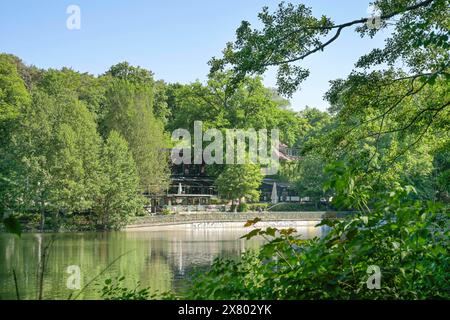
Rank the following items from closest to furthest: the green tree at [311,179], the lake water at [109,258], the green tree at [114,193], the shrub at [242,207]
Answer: the lake water at [109,258] < the green tree at [114,193] < the green tree at [311,179] < the shrub at [242,207]

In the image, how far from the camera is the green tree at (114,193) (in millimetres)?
41688

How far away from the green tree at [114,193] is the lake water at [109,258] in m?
1.28

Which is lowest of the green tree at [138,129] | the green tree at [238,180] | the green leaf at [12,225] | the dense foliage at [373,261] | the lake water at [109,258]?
the lake water at [109,258]

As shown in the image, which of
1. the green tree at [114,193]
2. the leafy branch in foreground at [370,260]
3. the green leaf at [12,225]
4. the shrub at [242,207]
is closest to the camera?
the green leaf at [12,225]

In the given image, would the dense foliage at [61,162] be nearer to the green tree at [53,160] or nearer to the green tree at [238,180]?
the green tree at [53,160]

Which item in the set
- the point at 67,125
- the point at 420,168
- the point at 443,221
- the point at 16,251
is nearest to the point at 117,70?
the point at 67,125

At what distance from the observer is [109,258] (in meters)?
24.9

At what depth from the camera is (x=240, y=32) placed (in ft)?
31.0

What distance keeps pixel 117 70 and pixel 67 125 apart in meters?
25.8

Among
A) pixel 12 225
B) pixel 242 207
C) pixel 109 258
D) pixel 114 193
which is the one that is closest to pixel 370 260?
pixel 12 225

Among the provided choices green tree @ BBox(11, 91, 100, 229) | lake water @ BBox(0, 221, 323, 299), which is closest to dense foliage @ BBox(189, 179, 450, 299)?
lake water @ BBox(0, 221, 323, 299)

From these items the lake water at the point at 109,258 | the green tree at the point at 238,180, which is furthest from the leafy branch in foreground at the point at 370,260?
the green tree at the point at 238,180

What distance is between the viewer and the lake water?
58.4 ft
